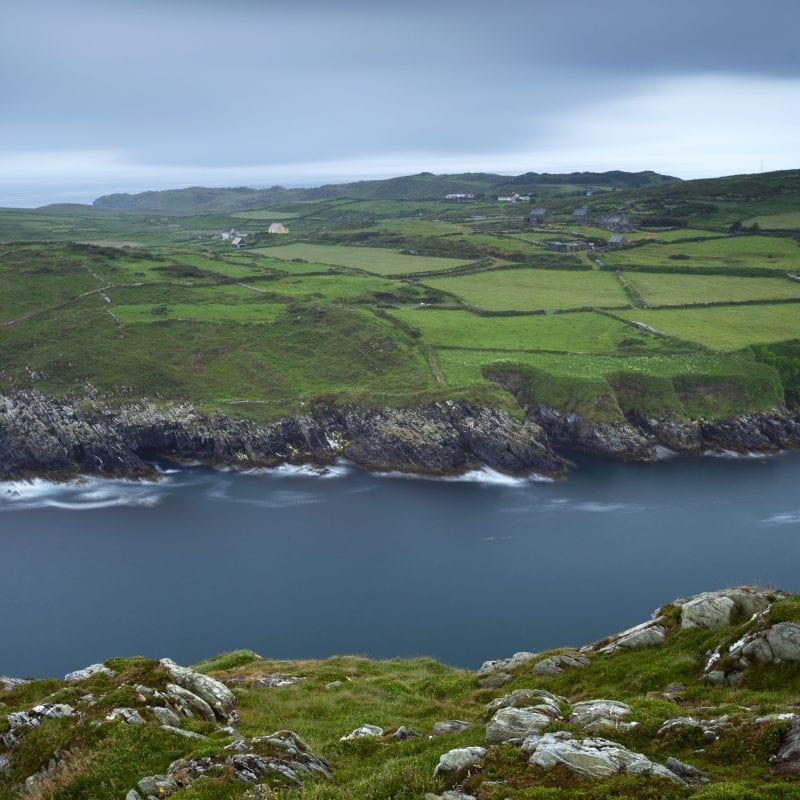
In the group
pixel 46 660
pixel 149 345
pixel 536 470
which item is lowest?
pixel 46 660

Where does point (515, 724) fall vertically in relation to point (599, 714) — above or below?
below

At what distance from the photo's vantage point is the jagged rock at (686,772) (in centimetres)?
1753

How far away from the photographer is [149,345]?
111875mm

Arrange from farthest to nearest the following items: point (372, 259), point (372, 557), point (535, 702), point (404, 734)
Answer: point (372, 259)
point (372, 557)
point (404, 734)
point (535, 702)

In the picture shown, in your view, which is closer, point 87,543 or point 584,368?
point 87,543

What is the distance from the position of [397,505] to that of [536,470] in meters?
19.8

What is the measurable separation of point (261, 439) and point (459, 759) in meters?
78.8

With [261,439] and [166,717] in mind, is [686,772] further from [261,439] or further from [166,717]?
[261,439]

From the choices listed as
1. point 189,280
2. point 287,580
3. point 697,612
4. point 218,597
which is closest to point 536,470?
point 287,580

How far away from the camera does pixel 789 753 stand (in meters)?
17.6

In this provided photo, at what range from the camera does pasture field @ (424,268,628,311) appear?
430 ft

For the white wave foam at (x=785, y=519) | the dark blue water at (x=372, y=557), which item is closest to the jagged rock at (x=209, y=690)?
the dark blue water at (x=372, y=557)

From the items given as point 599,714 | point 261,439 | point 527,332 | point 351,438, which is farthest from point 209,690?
point 527,332

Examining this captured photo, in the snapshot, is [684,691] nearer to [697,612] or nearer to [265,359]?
[697,612]
